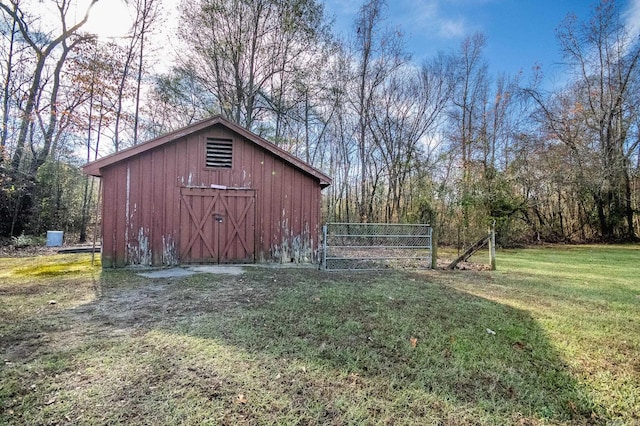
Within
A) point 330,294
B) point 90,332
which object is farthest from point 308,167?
point 90,332

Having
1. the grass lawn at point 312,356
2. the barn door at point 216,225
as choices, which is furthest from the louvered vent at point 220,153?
the grass lawn at point 312,356

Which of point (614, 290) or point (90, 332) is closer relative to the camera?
point (90, 332)

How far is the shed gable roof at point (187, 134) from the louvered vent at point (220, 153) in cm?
37

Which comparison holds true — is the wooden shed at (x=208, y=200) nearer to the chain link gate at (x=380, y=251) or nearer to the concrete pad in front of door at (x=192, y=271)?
the concrete pad in front of door at (x=192, y=271)

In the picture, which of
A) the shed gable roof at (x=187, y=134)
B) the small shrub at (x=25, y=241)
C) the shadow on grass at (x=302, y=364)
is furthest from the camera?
the small shrub at (x=25, y=241)

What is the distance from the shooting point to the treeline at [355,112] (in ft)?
40.0

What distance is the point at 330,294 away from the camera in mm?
4773

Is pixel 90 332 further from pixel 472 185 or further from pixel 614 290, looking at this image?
pixel 472 185

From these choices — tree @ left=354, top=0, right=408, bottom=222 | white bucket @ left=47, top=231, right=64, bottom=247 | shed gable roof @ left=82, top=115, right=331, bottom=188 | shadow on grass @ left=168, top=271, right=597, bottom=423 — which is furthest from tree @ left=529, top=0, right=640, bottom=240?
white bucket @ left=47, top=231, right=64, bottom=247

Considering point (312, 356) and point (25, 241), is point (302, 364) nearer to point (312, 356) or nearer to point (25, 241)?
point (312, 356)

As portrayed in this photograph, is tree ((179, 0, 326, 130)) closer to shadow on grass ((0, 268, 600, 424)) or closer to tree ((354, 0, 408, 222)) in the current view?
tree ((354, 0, 408, 222))

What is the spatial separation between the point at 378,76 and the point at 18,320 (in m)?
16.3

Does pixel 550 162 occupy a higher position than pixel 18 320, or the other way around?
pixel 550 162

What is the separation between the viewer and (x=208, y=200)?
7168 millimetres
